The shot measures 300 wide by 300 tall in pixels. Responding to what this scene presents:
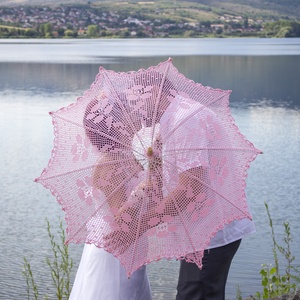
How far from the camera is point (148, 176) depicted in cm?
281

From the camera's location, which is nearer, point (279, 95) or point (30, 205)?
point (30, 205)

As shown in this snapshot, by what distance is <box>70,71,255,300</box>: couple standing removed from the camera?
2.85 meters

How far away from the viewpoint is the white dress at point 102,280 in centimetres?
286

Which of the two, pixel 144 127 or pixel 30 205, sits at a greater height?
pixel 144 127

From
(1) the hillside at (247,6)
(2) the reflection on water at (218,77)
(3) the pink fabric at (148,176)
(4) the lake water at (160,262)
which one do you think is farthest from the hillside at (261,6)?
(3) the pink fabric at (148,176)

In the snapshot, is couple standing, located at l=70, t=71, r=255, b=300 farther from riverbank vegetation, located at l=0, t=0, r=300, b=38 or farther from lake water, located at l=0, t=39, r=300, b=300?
riverbank vegetation, located at l=0, t=0, r=300, b=38

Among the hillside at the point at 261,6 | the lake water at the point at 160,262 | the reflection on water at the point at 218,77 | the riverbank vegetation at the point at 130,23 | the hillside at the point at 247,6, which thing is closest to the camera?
the lake water at the point at 160,262

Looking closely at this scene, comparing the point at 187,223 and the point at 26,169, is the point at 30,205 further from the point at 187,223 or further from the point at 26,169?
the point at 187,223

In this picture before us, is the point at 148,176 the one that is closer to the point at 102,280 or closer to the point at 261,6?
the point at 102,280

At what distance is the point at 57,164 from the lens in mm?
2934

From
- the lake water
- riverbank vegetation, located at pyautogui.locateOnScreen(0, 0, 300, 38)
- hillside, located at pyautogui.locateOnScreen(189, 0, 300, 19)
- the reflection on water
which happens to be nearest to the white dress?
the lake water

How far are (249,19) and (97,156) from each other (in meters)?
102

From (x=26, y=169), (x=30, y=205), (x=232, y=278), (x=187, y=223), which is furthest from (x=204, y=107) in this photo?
Answer: (x=26, y=169)

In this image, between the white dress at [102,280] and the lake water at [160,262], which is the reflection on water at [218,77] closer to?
the lake water at [160,262]
